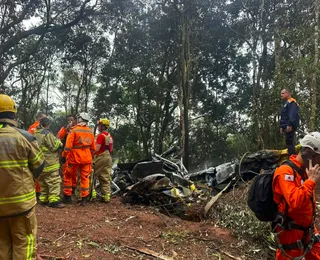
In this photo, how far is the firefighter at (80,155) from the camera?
6.63m

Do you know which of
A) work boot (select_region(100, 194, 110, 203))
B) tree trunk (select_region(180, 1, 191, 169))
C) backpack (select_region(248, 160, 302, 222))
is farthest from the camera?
tree trunk (select_region(180, 1, 191, 169))

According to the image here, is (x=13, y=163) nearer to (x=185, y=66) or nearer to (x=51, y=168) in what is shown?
(x=51, y=168)

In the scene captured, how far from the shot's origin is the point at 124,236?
16.2 ft

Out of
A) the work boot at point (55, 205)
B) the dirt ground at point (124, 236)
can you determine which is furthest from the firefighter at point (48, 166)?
the dirt ground at point (124, 236)

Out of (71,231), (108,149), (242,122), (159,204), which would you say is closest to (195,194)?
(159,204)

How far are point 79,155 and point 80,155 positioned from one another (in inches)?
0.8

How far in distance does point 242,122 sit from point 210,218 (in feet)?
52.3

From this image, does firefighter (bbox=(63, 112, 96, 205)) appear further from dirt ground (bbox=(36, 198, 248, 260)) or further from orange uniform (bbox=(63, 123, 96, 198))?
dirt ground (bbox=(36, 198, 248, 260))

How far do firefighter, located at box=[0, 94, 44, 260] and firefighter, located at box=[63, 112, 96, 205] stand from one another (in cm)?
344

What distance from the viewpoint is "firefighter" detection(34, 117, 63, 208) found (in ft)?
21.1

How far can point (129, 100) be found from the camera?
2295 cm

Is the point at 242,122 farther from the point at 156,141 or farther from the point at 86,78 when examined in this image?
the point at 86,78

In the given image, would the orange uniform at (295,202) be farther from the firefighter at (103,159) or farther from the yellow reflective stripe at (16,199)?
the firefighter at (103,159)

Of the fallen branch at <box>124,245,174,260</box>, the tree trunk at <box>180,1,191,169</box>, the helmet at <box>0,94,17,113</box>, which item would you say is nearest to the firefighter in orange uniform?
the fallen branch at <box>124,245,174,260</box>
